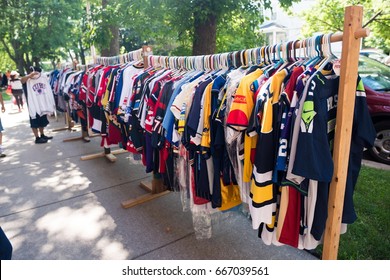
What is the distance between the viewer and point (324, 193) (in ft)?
5.89

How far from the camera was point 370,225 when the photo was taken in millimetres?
2928

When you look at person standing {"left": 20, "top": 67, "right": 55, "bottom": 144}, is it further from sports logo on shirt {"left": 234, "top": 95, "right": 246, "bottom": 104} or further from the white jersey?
sports logo on shirt {"left": 234, "top": 95, "right": 246, "bottom": 104}

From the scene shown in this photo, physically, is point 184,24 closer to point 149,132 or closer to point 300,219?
point 149,132

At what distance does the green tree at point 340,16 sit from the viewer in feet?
22.0

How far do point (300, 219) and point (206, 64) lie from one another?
1.57 m

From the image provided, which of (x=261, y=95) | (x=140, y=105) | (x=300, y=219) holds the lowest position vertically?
(x=300, y=219)

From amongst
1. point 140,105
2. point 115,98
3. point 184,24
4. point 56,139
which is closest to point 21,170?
point 56,139

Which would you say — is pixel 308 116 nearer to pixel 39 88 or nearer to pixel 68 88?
pixel 68 88

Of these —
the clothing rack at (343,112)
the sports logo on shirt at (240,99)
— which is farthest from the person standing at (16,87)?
the clothing rack at (343,112)

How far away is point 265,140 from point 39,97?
19.2 ft

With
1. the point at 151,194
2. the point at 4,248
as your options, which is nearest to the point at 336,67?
the point at 4,248

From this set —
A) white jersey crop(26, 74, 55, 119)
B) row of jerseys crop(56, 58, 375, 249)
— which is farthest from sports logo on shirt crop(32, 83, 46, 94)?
row of jerseys crop(56, 58, 375, 249)

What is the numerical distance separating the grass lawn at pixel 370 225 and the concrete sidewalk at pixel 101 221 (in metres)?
0.41

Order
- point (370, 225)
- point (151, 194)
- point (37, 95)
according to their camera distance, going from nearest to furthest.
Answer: point (370, 225), point (151, 194), point (37, 95)
